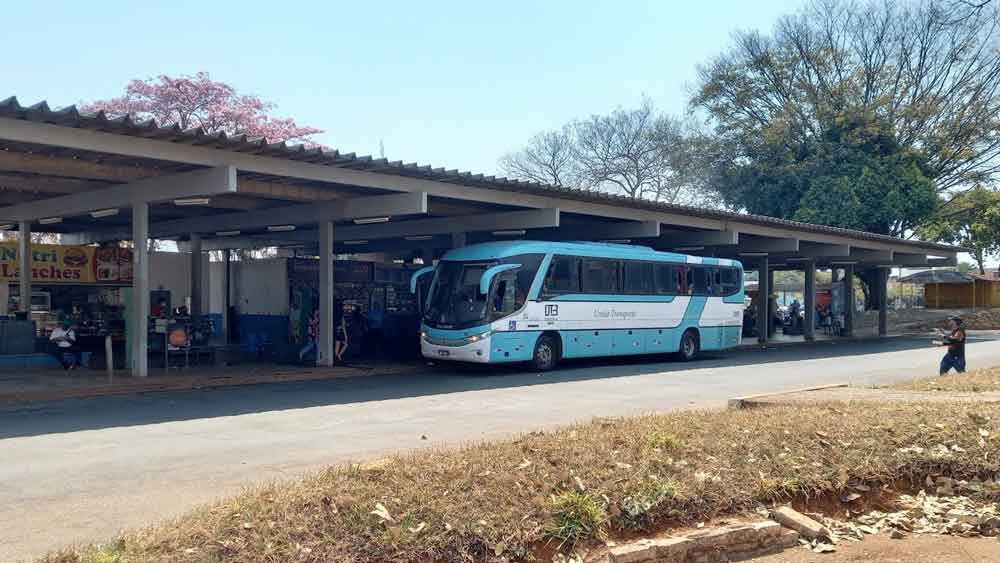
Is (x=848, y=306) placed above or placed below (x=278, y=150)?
below

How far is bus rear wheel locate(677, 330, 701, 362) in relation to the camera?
81.1 ft

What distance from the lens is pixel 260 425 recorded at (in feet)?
38.1

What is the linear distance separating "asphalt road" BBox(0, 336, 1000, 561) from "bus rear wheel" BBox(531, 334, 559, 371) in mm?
588

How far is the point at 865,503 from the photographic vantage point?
25.2ft

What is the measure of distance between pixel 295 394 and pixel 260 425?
3925 millimetres

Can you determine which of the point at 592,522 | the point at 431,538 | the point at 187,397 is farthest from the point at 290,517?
the point at 187,397

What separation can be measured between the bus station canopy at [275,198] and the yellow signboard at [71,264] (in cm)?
66

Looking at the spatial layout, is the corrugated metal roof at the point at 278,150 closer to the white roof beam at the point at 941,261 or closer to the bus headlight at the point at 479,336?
the bus headlight at the point at 479,336

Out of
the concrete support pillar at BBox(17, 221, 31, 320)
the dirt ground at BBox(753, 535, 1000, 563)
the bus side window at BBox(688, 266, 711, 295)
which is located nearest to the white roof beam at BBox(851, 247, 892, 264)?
the bus side window at BBox(688, 266, 711, 295)

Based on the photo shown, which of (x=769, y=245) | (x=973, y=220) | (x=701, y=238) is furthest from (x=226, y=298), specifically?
(x=973, y=220)

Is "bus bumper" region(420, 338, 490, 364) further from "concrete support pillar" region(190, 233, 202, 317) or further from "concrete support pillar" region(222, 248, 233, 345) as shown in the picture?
"concrete support pillar" region(190, 233, 202, 317)

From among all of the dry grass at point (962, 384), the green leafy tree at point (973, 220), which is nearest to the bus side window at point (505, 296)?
the dry grass at point (962, 384)

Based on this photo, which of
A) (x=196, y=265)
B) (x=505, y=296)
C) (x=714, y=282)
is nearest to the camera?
(x=505, y=296)

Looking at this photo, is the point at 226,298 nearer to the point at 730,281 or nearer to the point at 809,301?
the point at 730,281
